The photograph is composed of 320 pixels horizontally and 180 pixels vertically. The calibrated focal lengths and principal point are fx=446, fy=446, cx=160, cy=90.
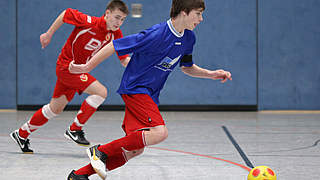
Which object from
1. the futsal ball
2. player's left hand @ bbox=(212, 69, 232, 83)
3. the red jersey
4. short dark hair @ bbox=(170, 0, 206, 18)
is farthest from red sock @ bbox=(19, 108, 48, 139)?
the futsal ball

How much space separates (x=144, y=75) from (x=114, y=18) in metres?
1.47

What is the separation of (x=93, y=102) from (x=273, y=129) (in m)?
2.88

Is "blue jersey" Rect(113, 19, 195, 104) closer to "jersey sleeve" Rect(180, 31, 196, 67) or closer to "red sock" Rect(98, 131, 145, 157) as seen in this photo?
"jersey sleeve" Rect(180, 31, 196, 67)

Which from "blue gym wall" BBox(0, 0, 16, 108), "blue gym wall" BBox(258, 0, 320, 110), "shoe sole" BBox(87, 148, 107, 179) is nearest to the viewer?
"shoe sole" BBox(87, 148, 107, 179)

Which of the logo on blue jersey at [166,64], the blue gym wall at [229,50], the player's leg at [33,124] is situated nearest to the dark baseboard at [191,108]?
the blue gym wall at [229,50]

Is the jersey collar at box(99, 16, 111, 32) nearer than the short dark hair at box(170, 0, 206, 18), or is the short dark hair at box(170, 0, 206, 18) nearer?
the short dark hair at box(170, 0, 206, 18)

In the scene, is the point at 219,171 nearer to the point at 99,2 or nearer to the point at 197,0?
the point at 197,0

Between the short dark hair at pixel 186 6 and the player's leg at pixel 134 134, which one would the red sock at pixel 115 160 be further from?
the short dark hair at pixel 186 6

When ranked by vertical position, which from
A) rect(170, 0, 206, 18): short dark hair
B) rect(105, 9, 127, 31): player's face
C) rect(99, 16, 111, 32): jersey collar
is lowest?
rect(99, 16, 111, 32): jersey collar

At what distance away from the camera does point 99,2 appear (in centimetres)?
873

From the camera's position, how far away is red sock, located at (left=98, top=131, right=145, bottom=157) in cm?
278

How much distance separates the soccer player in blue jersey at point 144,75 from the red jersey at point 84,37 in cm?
156

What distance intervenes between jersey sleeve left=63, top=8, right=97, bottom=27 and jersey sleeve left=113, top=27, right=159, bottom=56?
1.72 meters

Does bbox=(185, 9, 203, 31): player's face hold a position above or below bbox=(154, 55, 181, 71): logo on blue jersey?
above
